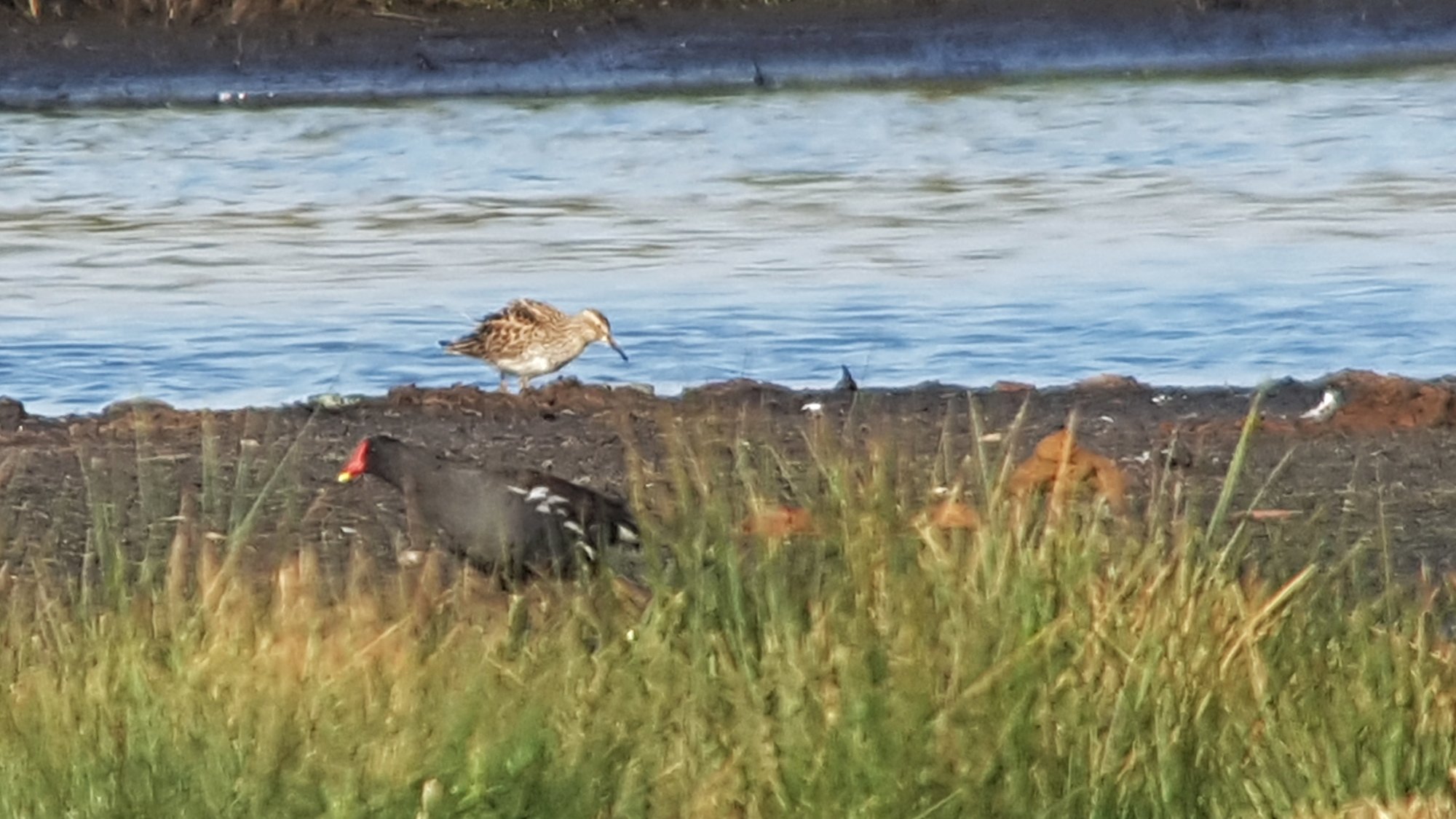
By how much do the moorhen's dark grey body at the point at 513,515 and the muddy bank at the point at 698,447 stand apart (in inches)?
9.6

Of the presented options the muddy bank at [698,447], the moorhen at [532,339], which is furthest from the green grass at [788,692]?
the moorhen at [532,339]

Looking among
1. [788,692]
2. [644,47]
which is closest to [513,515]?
[788,692]

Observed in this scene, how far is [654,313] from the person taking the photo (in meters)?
12.4

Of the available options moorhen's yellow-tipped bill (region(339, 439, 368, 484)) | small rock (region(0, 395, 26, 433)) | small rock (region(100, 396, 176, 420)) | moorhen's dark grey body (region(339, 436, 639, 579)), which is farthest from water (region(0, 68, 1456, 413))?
moorhen's dark grey body (region(339, 436, 639, 579))

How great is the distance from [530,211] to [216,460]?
642 cm

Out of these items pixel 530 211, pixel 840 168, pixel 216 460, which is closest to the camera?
pixel 216 460

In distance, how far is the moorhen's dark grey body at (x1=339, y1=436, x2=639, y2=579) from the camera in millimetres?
6715

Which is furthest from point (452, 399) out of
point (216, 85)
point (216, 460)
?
point (216, 85)

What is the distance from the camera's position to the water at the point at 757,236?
11500mm

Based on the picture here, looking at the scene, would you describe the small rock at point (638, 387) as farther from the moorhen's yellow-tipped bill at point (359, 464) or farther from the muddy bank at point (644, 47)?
the muddy bank at point (644, 47)

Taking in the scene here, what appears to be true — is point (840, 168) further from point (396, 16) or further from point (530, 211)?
Answer: point (396, 16)

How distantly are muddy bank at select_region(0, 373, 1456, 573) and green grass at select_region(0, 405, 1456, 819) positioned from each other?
71 cm

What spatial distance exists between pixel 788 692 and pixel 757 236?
9.08 meters

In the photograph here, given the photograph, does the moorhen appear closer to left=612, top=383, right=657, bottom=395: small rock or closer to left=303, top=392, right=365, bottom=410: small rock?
left=612, top=383, right=657, bottom=395: small rock
